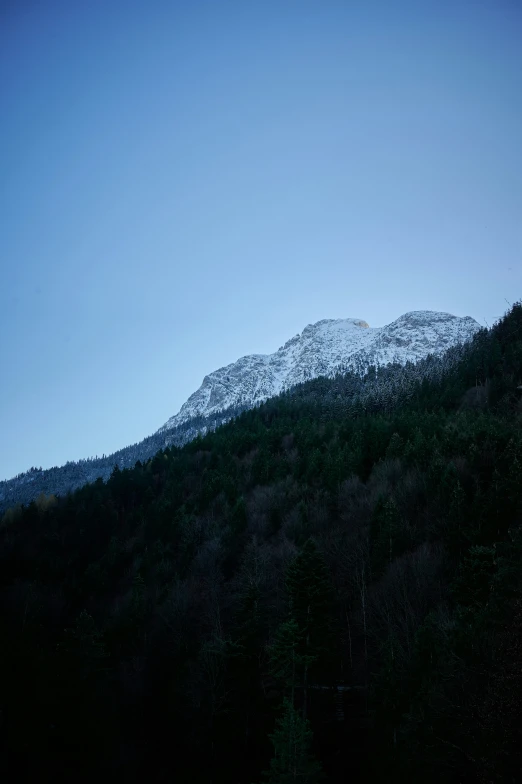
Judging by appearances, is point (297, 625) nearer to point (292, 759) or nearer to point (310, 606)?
point (310, 606)

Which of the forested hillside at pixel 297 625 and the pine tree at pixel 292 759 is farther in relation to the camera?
the pine tree at pixel 292 759

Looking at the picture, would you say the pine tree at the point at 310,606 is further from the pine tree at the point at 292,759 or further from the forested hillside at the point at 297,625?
the pine tree at the point at 292,759

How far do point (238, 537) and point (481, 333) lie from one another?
88936 millimetres

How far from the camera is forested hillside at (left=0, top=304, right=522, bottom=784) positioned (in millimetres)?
16562

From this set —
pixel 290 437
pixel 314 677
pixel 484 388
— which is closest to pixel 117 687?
pixel 314 677

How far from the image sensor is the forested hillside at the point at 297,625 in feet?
54.3

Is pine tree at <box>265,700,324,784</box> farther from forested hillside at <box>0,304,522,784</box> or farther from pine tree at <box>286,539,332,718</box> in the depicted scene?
pine tree at <box>286,539,332,718</box>

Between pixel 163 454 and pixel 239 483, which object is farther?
pixel 163 454

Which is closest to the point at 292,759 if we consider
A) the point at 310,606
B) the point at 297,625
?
the point at 297,625

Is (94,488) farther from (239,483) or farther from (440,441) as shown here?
(440,441)

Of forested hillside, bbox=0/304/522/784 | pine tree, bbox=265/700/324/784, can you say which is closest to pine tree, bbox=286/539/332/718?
forested hillside, bbox=0/304/522/784

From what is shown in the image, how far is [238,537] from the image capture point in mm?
51344

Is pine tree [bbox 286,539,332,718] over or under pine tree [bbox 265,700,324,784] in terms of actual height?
over

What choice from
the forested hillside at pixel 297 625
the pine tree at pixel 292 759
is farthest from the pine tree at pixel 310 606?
the pine tree at pixel 292 759
